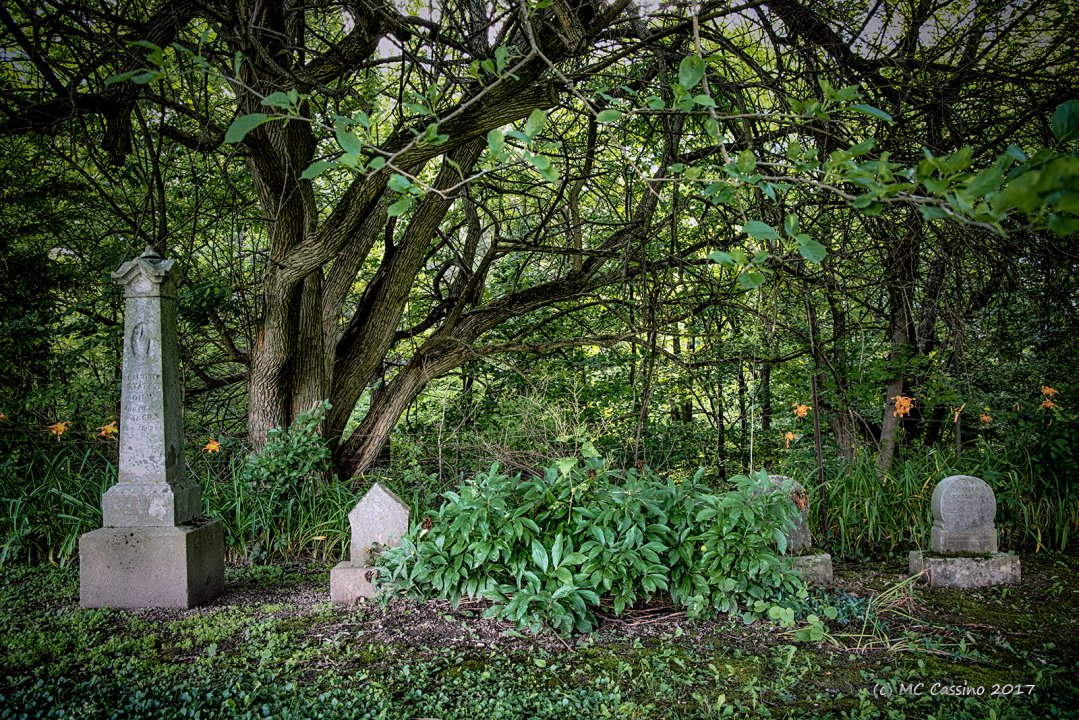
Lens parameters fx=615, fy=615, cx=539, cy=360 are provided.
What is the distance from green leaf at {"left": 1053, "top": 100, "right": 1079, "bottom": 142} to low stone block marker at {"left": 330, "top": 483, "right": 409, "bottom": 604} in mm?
3537

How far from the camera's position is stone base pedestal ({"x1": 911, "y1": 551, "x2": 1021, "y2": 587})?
156 inches

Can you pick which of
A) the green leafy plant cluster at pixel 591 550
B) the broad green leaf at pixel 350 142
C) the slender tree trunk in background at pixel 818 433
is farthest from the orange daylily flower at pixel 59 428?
the slender tree trunk in background at pixel 818 433

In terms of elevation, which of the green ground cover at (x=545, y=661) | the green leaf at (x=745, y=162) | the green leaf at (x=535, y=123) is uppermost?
the green leaf at (x=535, y=123)

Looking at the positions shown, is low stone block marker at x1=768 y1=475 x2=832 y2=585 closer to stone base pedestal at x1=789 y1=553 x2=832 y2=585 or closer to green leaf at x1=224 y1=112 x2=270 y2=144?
stone base pedestal at x1=789 y1=553 x2=832 y2=585

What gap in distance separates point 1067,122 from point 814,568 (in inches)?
128

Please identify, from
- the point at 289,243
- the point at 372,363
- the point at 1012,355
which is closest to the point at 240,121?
the point at 289,243

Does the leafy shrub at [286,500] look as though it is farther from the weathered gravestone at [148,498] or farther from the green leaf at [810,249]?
the green leaf at [810,249]

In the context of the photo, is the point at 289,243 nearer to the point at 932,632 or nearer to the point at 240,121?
the point at 240,121

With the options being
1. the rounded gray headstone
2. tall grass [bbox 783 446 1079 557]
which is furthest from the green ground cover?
tall grass [bbox 783 446 1079 557]

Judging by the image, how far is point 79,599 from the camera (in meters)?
3.95

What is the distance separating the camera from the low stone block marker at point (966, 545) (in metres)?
3.96

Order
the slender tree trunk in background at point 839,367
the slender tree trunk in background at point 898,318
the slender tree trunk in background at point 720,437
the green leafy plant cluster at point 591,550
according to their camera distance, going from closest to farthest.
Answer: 1. the green leafy plant cluster at point 591,550
2. the slender tree trunk in background at point 898,318
3. the slender tree trunk in background at point 839,367
4. the slender tree trunk in background at point 720,437

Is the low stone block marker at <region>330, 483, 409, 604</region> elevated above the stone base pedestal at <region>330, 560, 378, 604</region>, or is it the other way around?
the low stone block marker at <region>330, 483, 409, 604</region>

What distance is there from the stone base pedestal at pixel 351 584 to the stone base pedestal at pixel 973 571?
3545mm
